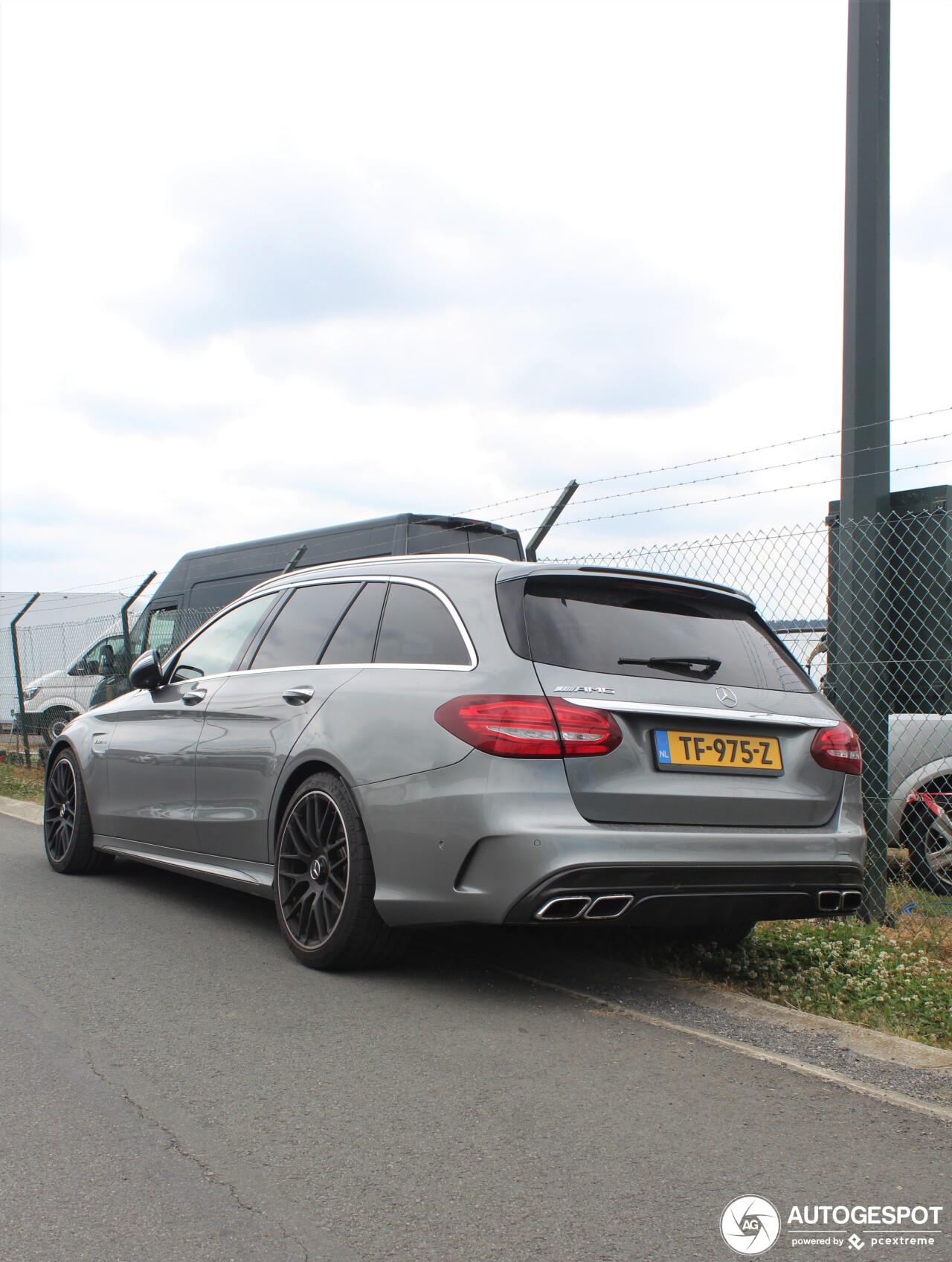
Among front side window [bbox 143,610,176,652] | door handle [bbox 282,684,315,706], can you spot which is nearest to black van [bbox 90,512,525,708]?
front side window [bbox 143,610,176,652]

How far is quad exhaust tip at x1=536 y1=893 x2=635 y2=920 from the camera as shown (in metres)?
3.86

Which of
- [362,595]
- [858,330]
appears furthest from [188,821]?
[858,330]

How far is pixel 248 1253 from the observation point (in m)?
2.40

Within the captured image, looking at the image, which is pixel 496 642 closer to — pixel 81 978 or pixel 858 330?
pixel 81 978

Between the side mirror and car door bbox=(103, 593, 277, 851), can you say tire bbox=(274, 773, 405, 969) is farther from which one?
the side mirror

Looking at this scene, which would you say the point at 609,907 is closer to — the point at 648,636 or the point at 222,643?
the point at 648,636

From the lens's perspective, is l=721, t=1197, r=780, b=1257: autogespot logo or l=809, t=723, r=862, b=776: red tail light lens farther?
l=809, t=723, r=862, b=776: red tail light lens

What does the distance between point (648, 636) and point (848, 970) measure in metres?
1.63

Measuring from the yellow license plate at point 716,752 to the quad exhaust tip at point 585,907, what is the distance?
471 mm

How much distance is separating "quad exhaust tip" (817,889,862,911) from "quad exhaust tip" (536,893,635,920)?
83cm

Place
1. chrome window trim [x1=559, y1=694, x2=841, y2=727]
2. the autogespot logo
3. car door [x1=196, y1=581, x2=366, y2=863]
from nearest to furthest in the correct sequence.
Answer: the autogespot logo < chrome window trim [x1=559, y1=694, x2=841, y2=727] < car door [x1=196, y1=581, x2=366, y2=863]

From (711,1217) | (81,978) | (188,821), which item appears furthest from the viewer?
(188,821)

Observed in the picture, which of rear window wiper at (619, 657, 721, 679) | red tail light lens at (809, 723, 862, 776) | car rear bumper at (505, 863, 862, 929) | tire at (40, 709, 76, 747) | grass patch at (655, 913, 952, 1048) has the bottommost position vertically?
tire at (40, 709, 76, 747)

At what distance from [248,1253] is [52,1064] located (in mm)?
1361
